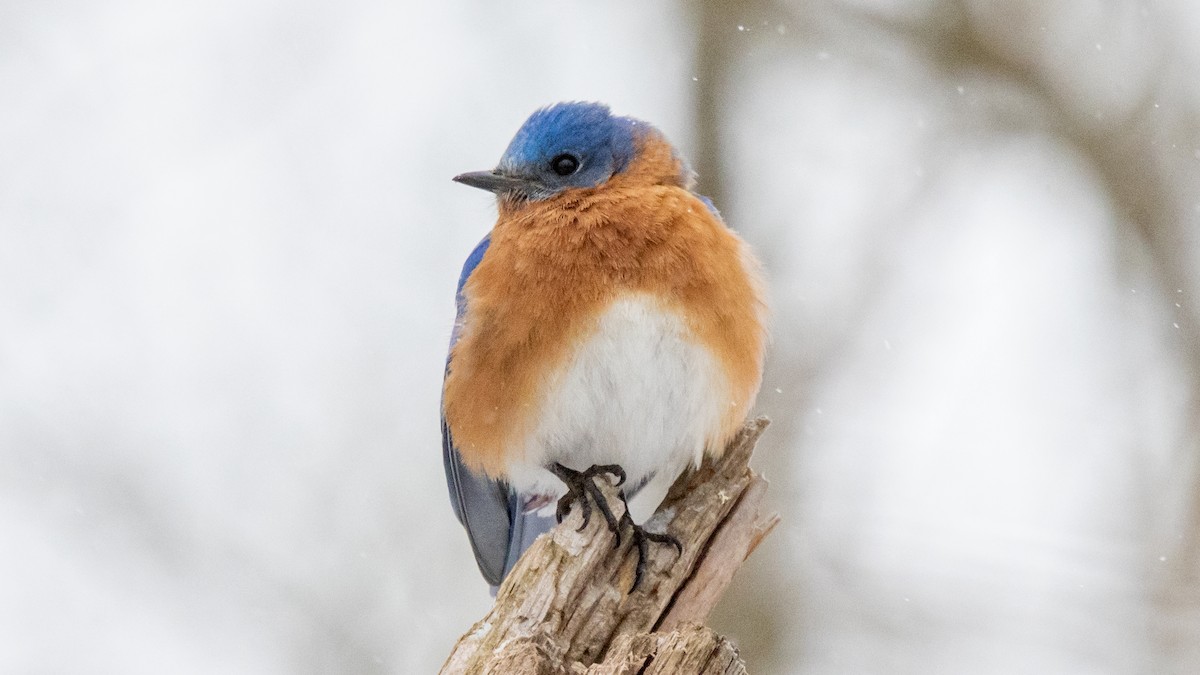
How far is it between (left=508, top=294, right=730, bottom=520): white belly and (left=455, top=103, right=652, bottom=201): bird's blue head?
0.75m

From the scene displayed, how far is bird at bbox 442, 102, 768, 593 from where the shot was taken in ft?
13.1

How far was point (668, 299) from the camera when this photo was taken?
400 cm

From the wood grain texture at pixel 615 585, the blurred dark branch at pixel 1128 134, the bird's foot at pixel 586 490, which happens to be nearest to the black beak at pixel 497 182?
the bird's foot at pixel 586 490

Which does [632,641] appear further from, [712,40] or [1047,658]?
[712,40]

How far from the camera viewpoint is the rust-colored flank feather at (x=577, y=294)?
13.1 ft

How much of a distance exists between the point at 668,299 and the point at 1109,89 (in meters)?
3.95

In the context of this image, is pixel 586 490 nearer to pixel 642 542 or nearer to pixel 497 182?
pixel 642 542

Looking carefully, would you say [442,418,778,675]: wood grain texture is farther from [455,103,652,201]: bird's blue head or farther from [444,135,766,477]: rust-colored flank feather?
[455,103,652,201]: bird's blue head

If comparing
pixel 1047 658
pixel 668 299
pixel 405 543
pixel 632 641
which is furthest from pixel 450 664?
pixel 405 543

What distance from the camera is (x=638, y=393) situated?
3998 millimetres

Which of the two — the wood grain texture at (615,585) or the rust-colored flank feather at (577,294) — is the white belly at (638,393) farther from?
the wood grain texture at (615,585)

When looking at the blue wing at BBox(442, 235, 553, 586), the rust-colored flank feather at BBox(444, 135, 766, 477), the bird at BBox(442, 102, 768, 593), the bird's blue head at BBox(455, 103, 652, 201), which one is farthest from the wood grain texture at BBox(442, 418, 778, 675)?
the bird's blue head at BBox(455, 103, 652, 201)

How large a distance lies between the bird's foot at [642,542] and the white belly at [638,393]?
1.53 ft

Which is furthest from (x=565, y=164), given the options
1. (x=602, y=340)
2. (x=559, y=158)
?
(x=602, y=340)
